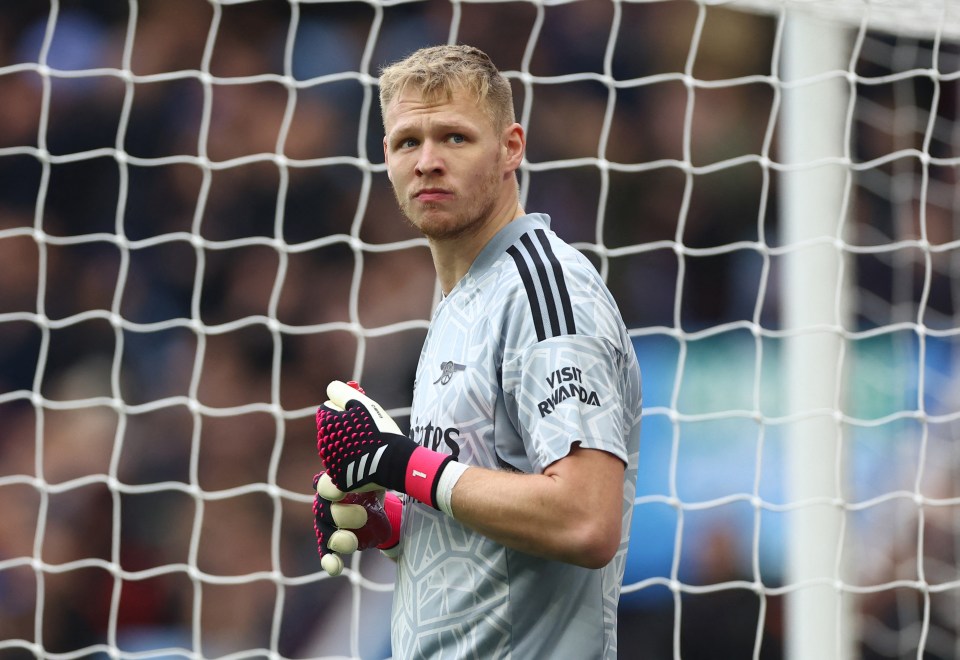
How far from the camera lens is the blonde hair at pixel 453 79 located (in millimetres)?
1587

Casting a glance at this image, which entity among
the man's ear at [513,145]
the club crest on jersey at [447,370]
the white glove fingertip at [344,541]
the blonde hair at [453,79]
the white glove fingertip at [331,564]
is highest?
the blonde hair at [453,79]

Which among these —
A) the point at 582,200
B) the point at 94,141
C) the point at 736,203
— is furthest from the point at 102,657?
the point at 736,203

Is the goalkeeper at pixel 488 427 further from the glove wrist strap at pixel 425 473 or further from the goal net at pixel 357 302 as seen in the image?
the goal net at pixel 357 302

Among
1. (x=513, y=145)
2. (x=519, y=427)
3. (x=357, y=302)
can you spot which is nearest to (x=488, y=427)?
(x=519, y=427)

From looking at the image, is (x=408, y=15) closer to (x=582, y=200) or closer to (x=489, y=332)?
(x=582, y=200)

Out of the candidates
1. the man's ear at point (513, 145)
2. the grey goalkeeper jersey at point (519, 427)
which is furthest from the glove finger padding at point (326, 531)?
the man's ear at point (513, 145)

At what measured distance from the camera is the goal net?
3678 mm

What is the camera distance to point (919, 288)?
405 cm

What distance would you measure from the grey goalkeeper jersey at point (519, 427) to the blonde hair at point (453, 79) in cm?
19

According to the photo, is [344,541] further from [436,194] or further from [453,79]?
[453,79]

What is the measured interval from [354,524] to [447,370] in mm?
254

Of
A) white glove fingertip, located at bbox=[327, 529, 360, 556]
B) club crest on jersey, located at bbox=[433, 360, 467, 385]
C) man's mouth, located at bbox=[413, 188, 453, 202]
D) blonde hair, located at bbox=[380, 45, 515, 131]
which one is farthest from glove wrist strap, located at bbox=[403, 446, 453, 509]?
blonde hair, located at bbox=[380, 45, 515, 131]

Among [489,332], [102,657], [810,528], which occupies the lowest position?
[102,657]

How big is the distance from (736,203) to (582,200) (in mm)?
512
